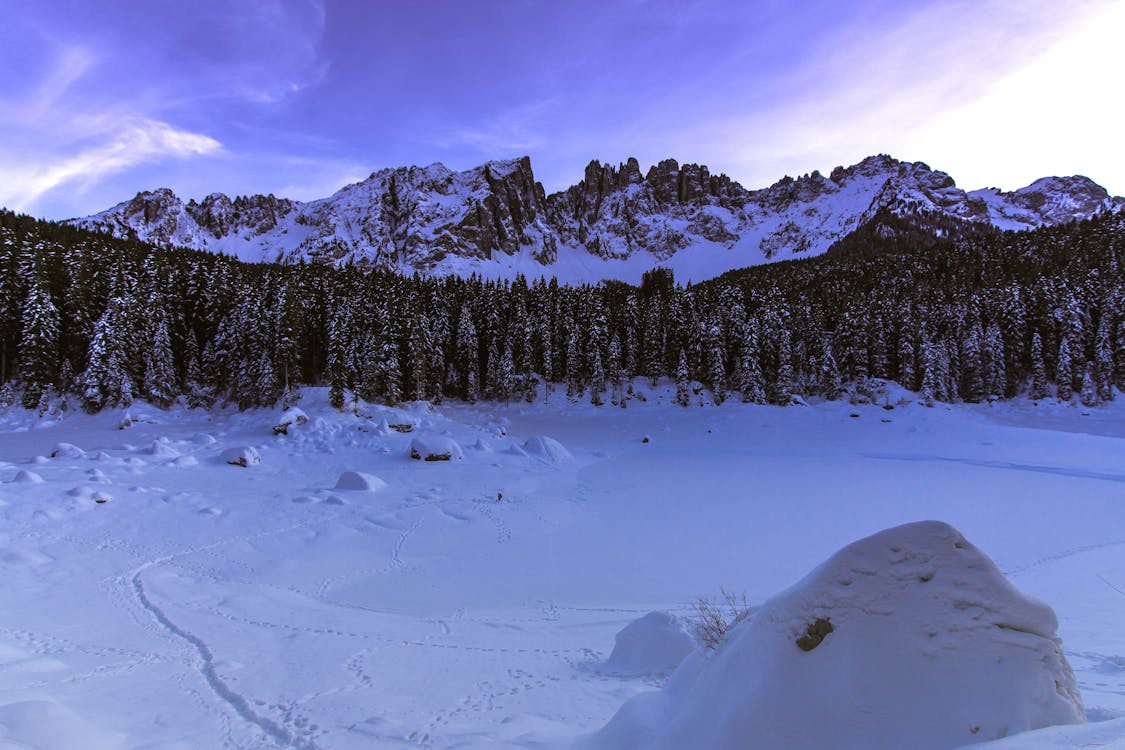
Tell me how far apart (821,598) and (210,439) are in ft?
135

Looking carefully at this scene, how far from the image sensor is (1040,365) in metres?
55.2

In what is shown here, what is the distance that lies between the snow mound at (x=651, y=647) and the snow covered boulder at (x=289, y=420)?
120 feet

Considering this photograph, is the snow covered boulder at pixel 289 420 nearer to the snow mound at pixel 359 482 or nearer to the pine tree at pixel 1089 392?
the snow mound at pixel 359 482

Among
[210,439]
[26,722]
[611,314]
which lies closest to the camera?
[26,722]

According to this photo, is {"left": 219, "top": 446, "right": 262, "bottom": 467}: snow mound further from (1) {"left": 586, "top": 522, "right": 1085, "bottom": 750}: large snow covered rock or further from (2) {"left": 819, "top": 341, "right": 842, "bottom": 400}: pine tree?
(2) {"left": 819, "top": 341, "right": 842, "bottom": 400}: pine tree

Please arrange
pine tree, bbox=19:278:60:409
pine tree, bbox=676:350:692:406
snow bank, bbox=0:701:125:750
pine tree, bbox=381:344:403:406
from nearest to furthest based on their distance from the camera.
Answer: snow bank, bbox=0:701:125:750 → pine tree, bbox=19:278:60:409 → pine tree, bbox=381:344:403:406 → pine tree, bbox=676:350:692:406

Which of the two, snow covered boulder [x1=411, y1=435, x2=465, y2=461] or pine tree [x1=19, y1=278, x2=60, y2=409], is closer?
snow covered boulder [x1=411, y1=435, x2=465, y2=461]

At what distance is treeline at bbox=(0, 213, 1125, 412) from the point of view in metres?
46.8

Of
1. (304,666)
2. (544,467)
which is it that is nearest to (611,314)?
(544,467)

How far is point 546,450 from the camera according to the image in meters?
39.1

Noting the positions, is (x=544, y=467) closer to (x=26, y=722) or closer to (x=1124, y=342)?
(x=26, y=722)

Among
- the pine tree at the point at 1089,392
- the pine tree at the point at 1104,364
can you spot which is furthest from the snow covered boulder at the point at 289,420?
the pine tree at the point at 1104,364

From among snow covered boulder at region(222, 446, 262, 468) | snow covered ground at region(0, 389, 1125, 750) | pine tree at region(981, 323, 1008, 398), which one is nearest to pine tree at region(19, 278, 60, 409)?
snow covered ground at region(0, 389, 1125, 750)

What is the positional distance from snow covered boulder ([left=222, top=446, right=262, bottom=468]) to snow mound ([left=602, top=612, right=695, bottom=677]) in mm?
28528
